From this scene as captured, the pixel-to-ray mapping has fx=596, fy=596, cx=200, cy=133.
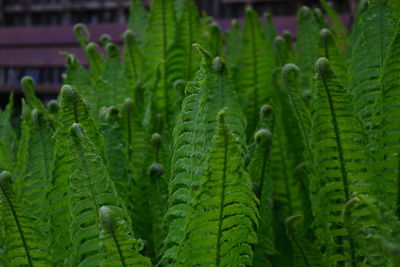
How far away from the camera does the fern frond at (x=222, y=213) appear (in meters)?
0.53

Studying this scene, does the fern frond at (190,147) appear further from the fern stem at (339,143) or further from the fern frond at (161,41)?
the fern frond at (161,41)

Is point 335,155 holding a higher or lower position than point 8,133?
higher

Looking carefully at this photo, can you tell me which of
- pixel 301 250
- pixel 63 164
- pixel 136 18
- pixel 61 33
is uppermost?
pixel 136 18

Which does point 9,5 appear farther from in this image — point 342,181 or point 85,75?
point 342,181

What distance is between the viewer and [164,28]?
1120 mm

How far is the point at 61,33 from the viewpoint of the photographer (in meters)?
4.66

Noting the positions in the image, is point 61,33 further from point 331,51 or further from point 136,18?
point 331,51

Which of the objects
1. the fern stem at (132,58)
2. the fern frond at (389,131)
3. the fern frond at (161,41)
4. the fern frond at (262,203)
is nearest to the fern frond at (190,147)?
the fern frond at (262,203)

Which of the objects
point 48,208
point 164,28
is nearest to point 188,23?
point 164,28

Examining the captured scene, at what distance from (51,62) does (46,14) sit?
1355 mm

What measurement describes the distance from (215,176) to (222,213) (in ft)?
0.15

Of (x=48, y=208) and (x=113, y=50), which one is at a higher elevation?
(x=113, y=50)

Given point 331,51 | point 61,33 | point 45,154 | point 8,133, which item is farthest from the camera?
point 61,33

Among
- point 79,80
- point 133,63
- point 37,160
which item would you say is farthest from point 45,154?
point 133,63
